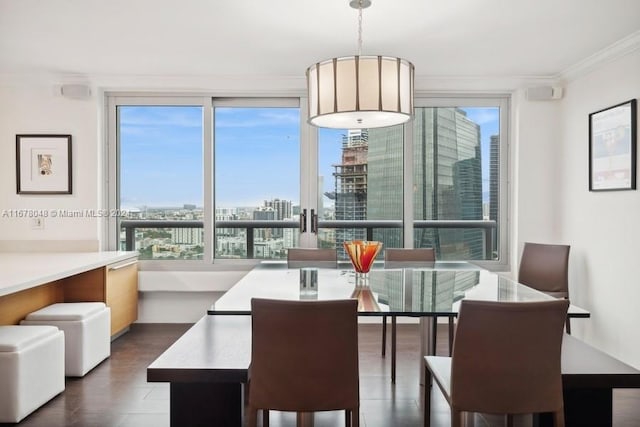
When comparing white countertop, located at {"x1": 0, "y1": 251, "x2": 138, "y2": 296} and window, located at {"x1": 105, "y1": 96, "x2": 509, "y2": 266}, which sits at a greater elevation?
window, located at {"x1": 105, "y1": 96, "x2": 509, "y2": 266}

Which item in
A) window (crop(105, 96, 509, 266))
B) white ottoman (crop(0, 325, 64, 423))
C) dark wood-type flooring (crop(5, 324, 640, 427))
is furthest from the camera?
window (crop(105, 96, 509, 266))

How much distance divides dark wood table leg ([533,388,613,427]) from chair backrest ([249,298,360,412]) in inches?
38.3

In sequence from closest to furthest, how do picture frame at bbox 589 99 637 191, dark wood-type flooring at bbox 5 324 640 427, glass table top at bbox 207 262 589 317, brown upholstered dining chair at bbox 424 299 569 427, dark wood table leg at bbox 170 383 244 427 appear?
brown upholstered dining chair at bbox 424 299 569 427 → dark wood table leg at bbox 170 383 244 427 → glass table top at bbox 207 262 589 317 → dark wood-type flooring at bbox 5 324 640 427 → picture frame at bbox 589 99 637 191

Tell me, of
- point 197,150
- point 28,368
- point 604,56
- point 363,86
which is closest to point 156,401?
point 28,368

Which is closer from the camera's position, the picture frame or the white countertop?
the white countertop

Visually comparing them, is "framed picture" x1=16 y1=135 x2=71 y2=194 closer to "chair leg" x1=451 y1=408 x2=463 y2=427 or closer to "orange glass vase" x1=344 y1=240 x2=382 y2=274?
"orange glass vase" x1=344 y1=240 x2=382 y2=274

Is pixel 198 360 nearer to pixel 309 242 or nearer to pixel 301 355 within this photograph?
pixel 301 355

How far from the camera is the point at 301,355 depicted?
1767 millimetres

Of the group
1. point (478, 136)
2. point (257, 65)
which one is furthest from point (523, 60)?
point (257, 65)

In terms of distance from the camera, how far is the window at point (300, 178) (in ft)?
15.5

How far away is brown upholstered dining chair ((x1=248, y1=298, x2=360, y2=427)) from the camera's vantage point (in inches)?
68.2

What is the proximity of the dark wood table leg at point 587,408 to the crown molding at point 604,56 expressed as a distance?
8.38 feet

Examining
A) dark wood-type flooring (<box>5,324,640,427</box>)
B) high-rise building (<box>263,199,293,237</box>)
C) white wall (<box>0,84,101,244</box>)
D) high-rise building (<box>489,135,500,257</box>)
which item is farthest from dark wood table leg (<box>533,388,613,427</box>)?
white wall (<box>0,84,101,244</box>)

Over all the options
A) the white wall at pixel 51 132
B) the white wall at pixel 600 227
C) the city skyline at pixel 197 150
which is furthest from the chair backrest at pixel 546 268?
the white wall at pixel 51 132
